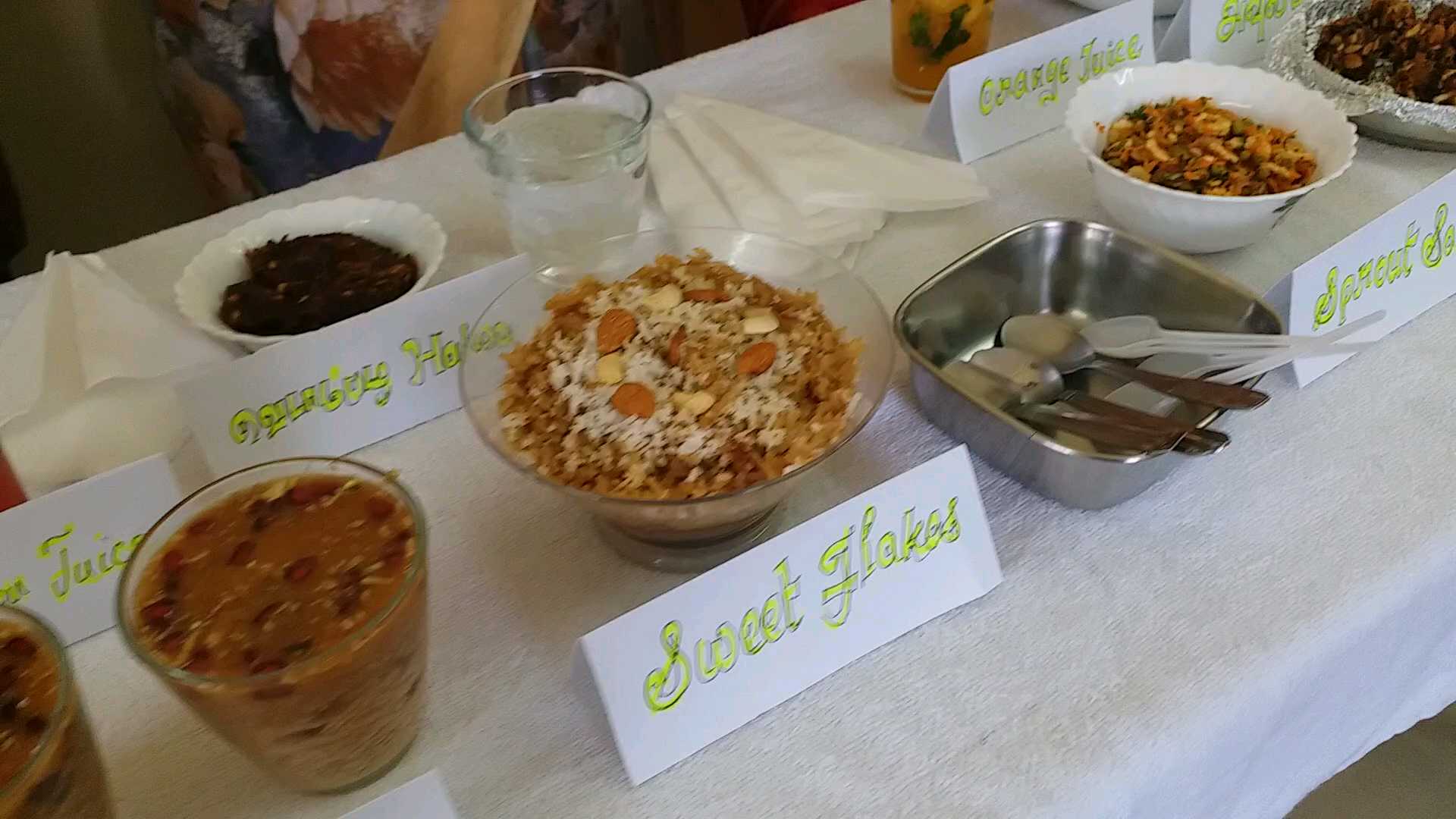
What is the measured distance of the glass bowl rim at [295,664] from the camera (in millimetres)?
416

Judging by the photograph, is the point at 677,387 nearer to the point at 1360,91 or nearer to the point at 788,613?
the point at 788,613

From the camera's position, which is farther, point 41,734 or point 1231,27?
point 1231,27

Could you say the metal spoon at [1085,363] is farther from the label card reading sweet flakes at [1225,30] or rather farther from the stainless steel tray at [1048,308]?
the label card reading sweet flakes at [1225,30]

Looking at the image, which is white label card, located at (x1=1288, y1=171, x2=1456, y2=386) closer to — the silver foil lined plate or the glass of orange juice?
the silver foil lined plate

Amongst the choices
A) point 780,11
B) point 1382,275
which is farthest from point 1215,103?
point 780,11

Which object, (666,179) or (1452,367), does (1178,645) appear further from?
(666,179)

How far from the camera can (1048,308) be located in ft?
2.56

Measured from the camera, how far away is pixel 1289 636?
0.58 m

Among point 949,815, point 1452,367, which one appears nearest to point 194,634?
point 949,815

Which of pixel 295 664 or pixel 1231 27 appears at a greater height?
pixel 295 664

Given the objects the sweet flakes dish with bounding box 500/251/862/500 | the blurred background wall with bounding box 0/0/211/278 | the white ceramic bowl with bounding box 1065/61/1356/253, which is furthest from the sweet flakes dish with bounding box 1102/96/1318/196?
the blurred background wall with bounding box 0/0/211/278

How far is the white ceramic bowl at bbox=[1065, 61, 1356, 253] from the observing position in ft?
2.57

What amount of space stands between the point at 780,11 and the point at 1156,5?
0.51m

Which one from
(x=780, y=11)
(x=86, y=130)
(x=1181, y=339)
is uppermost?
(x=1181, y=339)
